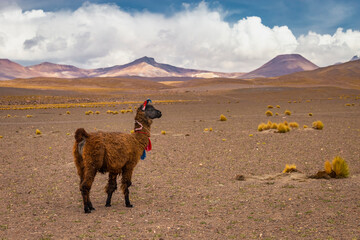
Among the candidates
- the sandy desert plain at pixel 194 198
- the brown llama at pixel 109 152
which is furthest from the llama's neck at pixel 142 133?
the sandy desert plain at pixel 194 198

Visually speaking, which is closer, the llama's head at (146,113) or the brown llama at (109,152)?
the brown llama at (109,152)

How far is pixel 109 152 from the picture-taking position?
21.5 feet

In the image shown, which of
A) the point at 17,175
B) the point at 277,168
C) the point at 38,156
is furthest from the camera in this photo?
the point at 38,156

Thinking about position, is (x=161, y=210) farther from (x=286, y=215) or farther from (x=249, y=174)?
(x=249, y=174)

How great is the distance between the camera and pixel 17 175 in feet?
32.9

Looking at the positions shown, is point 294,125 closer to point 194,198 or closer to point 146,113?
point 194,198

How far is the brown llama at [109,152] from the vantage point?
6.42 meters

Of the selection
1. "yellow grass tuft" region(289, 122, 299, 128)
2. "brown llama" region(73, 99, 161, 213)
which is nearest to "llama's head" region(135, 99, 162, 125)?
"brown llama" region(73, 99, 161, 213)

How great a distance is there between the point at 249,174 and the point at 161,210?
161 inches

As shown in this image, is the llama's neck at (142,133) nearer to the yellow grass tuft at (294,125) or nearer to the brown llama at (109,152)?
the brown llama at (109,152)

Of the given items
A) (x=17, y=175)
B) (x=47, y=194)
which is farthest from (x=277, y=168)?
(x=17, y=175)

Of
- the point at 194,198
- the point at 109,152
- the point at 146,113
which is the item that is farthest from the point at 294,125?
the point at 109,152

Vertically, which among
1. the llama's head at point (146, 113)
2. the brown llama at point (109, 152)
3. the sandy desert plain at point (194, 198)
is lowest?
the sandy desert plain at point (194, 198)

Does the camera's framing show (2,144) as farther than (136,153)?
Yes
